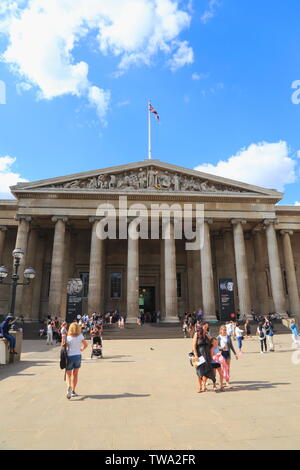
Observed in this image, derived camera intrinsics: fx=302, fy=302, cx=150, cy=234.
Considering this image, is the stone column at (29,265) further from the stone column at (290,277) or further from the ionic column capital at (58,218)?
the stone column at (290,277)

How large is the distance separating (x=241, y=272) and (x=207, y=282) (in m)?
3.70

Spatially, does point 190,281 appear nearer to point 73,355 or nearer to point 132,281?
point 132,281

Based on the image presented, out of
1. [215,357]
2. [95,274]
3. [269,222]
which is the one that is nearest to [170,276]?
[95,274]

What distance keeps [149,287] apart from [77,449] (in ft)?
106

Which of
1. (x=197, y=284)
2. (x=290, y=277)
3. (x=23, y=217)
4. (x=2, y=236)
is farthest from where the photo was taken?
(x=290, y=277)

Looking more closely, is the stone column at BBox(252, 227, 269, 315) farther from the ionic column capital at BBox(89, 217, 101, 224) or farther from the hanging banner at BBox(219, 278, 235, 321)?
the ionic column capital at BBox(89, 217, 101, 224)

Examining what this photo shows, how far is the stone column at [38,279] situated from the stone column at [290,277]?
2729 centimetres

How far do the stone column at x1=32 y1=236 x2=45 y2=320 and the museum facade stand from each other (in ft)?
0.35

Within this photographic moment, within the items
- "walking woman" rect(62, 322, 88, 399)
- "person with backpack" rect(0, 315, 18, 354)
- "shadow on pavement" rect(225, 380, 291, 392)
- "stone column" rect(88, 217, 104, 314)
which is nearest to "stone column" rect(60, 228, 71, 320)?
"stone column" rect(88, 217, 104, 314)

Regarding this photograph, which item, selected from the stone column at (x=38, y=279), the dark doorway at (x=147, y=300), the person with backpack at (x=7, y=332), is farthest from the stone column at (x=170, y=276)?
the person with backpack at (x=7, y=332)

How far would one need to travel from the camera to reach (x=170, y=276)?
2895 centimetres
